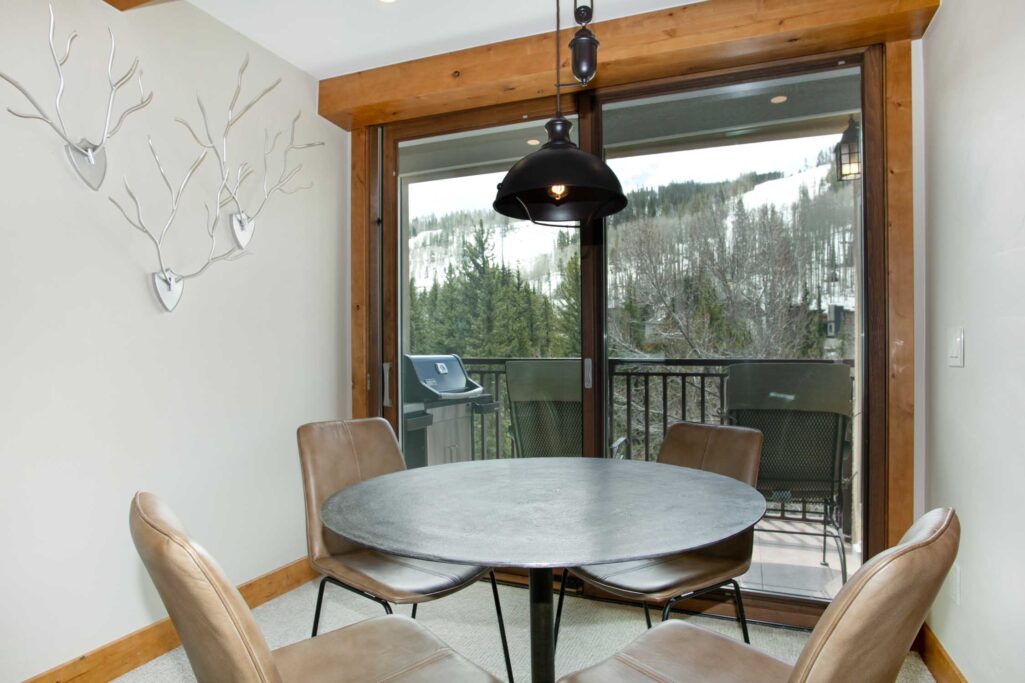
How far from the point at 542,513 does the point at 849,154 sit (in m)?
2.18

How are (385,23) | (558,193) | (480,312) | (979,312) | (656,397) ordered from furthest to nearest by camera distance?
(480,312) → (656,397) → (385,23) → (558,193) → (979,312)

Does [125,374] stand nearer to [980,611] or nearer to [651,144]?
[651,144]

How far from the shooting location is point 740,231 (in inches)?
108

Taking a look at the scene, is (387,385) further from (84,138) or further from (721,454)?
(721,454)

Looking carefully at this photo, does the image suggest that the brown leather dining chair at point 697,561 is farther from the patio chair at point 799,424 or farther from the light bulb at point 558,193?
the light bulb at point 558,193

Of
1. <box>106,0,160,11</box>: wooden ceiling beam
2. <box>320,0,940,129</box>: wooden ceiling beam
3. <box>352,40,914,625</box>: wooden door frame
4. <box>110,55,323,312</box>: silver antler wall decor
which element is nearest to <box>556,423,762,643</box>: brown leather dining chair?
<box>352,40,914,625</box>: wooden door frame

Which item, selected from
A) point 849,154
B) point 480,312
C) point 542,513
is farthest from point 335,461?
point 849,154

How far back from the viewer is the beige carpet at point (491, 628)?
2.31 meters

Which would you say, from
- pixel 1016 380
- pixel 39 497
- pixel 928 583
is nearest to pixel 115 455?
pixel 39 497

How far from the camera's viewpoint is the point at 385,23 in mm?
2754

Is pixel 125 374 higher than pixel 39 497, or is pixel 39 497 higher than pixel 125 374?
pixel 125 374

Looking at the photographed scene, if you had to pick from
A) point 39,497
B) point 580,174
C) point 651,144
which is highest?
point 651,144

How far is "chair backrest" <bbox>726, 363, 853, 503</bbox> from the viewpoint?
2660 millimetres

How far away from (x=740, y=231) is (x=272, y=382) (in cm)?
235
